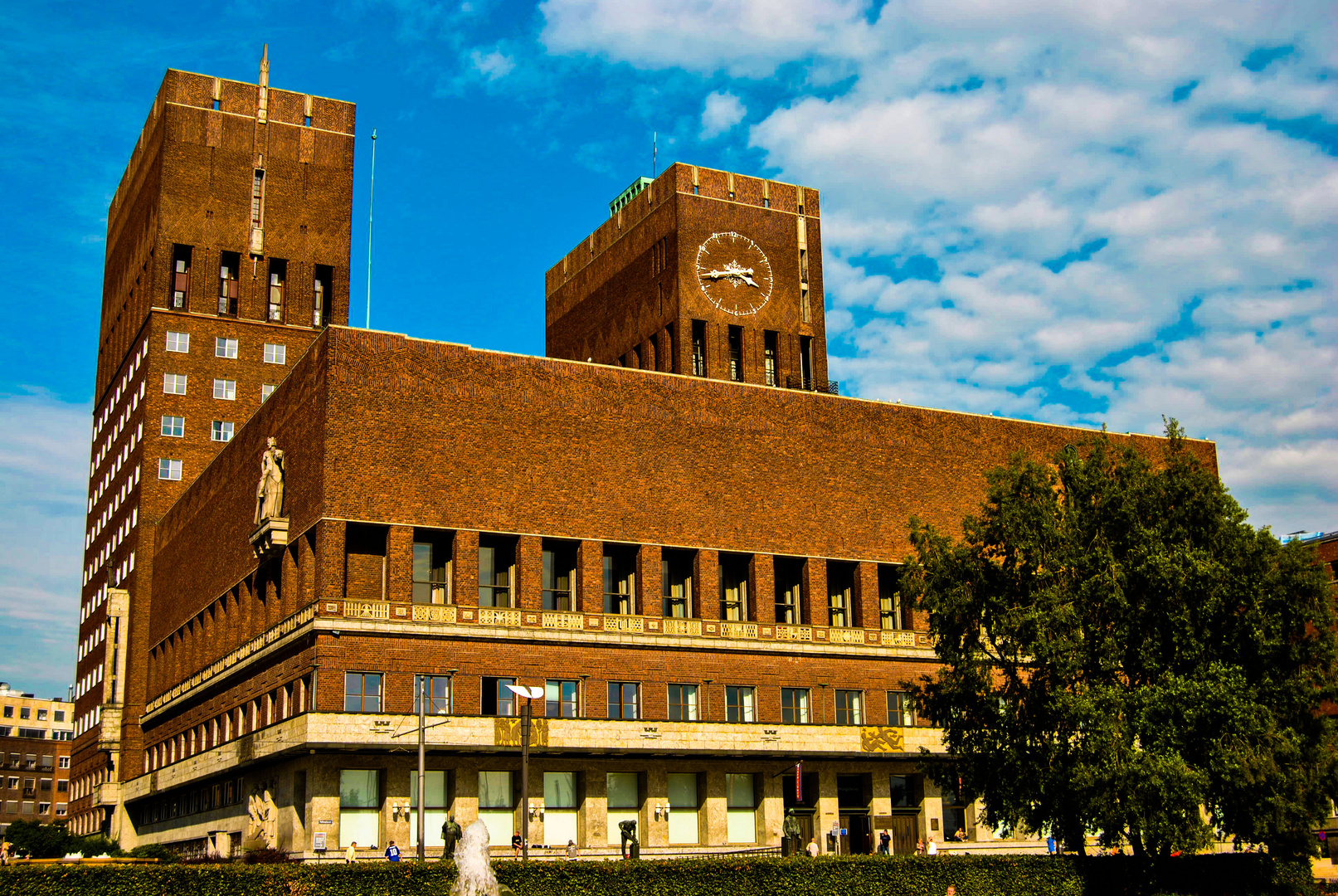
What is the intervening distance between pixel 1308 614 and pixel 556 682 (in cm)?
3224

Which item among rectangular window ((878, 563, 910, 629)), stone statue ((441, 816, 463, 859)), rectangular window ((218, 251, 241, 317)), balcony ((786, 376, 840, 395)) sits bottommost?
stone statue ((441, 816, 463, 859))

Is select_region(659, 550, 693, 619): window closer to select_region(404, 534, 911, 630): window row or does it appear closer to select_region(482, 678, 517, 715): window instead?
select_region(404, 534, 911, 630): window row

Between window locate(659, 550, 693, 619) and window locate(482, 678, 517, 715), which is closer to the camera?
window locate(482, 678, 517, 715)

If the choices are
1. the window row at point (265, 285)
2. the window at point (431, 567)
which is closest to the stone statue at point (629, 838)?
the window at point (431, 567)

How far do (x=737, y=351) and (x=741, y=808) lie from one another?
3475 centimetres

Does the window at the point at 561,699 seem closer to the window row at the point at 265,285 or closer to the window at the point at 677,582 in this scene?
the window at the point at 677,582

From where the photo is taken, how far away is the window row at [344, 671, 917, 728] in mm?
60000

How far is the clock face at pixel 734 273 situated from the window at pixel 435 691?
38886 millimetres

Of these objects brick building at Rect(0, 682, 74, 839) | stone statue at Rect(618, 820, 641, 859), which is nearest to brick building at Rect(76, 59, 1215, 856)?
stone statue at Rect(618, 820, 641, 859)

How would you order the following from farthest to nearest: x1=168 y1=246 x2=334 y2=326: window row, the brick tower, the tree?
x1=168 y1=246 x2=334 y2=326: window row → the brick tower → the tree

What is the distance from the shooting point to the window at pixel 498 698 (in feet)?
203

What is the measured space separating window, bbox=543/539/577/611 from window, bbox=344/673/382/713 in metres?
9.65

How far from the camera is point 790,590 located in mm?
73438

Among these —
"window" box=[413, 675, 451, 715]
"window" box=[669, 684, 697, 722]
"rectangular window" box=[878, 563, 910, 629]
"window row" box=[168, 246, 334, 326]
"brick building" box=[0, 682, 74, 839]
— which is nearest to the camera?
"window" box=[413, 675, 451, 715]
